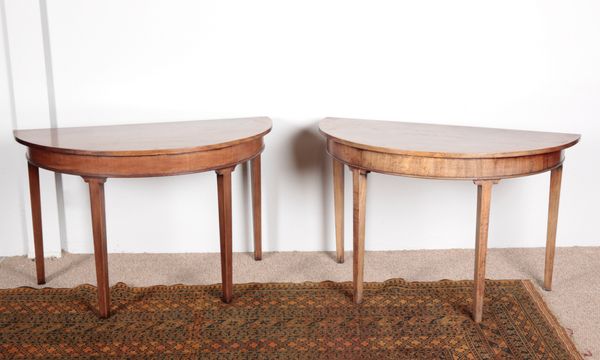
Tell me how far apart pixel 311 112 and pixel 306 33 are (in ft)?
1.42

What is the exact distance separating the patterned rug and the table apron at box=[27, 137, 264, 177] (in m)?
0.70

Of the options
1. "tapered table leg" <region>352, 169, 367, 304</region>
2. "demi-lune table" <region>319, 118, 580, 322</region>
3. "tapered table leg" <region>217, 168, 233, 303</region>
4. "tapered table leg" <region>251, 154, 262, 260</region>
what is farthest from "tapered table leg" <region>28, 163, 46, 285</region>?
"tapered table leg" <region>352, 169, 367, 304</region>

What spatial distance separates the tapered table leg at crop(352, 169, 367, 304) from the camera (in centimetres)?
322

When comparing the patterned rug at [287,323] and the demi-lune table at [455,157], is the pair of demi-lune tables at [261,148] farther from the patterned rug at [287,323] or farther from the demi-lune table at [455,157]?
the patterned rug at [287,323]

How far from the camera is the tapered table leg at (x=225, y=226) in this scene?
3.23 meters

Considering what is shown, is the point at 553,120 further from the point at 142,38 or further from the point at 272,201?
the point at 142,38

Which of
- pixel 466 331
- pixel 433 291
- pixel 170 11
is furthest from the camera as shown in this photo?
pixel 170 11

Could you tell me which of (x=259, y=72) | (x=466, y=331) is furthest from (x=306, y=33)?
(x=466, y=331)

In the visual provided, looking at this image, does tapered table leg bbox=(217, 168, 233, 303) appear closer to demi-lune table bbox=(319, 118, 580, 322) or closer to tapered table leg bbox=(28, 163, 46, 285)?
demi-lune table bbox=(319, 118, 580, 322)

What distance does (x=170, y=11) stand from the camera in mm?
3725

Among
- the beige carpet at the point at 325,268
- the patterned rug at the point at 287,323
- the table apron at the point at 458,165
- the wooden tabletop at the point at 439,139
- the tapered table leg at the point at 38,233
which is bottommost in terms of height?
the patterned rug at the point at 287,323

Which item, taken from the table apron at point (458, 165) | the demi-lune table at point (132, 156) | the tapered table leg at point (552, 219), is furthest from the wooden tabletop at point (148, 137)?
the tapered table leg at point (552, 219)

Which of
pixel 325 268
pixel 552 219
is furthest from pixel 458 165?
pixel 325 268

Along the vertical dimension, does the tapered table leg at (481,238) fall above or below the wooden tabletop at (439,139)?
below
